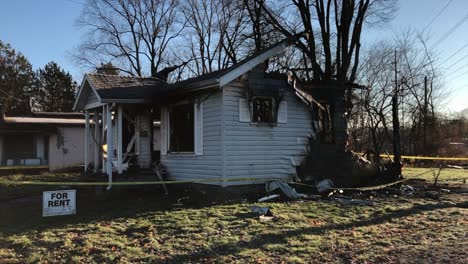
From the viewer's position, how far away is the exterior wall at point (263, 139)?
42.5ft

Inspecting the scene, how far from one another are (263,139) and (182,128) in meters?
2.72

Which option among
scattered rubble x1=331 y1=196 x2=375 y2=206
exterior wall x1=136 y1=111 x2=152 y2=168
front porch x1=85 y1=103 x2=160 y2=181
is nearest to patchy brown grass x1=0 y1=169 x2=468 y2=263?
scattered rubble x1=331 y1=196 x2=375 y2=206

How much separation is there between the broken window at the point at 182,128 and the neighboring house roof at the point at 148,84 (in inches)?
25.0

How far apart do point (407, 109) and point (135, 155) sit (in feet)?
115

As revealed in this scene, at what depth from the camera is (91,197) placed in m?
13.1

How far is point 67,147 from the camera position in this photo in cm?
2830

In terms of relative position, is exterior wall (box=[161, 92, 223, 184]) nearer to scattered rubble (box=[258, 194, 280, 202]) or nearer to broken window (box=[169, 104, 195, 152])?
broken window (box=[169, 104, 195, 152])

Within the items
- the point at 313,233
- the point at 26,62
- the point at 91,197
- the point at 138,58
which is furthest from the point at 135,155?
the point at 26,62

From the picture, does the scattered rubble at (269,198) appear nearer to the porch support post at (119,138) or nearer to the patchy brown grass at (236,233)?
the patchy brown grass at (236,233)

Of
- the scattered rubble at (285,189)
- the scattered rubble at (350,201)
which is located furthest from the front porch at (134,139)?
the scattered rubble at (350,201)

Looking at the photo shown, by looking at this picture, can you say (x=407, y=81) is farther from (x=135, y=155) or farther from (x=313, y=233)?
(x=313, y=233)

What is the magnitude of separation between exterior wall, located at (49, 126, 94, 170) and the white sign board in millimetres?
19772

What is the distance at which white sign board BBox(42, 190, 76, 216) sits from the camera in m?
8.80

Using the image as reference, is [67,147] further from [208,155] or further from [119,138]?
[208,155]
